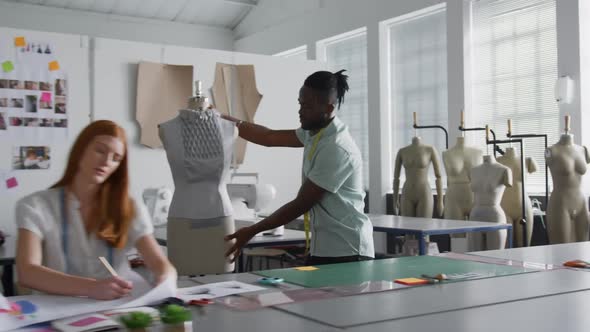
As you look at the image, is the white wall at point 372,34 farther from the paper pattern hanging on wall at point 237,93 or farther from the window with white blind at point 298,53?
the paper pattern hanging on wall at point 237,93

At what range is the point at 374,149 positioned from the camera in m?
7.76

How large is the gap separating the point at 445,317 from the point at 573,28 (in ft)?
15.3

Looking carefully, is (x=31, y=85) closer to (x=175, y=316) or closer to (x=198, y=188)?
(x=198, y=188)

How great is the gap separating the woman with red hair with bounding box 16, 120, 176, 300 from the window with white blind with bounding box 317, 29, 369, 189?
641cm

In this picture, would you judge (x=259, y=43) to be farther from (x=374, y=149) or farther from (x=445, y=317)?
(x=445, y=317)

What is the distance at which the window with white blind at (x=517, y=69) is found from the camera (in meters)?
5.92

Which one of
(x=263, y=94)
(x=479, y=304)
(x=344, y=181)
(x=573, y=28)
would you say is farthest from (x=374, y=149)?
(x=479, y=304)

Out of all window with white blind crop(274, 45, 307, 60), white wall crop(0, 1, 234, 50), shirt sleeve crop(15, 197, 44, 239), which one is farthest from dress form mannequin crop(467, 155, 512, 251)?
white wall crop(0, 1, 234, 50)

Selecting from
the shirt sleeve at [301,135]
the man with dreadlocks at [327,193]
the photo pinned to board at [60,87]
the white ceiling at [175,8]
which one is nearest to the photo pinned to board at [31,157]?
the photo pinned to board at [60,87]

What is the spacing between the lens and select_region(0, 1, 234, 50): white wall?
8.93m

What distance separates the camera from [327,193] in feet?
7.78

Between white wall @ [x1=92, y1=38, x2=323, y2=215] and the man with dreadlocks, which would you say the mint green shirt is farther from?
white wall @ [x1=92, y1=38, x2=323, y2=215]

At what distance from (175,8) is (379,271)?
8.48m

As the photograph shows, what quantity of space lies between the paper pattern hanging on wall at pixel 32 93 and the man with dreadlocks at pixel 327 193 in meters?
3.47
